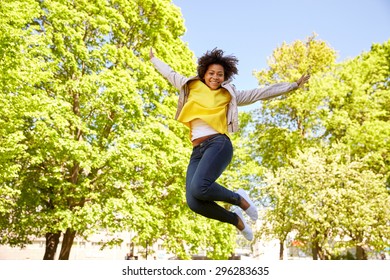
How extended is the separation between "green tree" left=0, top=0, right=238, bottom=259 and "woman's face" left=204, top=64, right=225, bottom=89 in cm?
886

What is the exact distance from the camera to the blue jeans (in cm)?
366

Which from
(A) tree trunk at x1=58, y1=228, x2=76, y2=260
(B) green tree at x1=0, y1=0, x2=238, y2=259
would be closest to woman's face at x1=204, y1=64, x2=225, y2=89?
A: (B) green tree at x1=0, y1=0, x2=238, y2=259

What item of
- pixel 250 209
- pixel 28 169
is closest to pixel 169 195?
pixel 28 169

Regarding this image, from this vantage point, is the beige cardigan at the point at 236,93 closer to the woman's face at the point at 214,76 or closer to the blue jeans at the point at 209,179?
the woman's face at the point at 214,76

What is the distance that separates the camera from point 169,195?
1547 centimetres

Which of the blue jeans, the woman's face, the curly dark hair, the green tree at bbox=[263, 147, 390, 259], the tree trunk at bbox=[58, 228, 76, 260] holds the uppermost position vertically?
the green tree at bbox=[263, 147, 390, 259]

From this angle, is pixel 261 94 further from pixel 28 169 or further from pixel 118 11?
pixel 118 11

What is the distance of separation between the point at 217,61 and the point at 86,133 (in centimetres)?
1066

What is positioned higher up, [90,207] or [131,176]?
[131,176]

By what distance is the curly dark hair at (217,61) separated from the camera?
14.5 feet

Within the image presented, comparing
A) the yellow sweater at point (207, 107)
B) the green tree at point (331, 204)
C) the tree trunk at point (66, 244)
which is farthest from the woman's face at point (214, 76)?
the green tree at point (331, 204)

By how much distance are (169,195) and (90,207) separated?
3.43 meters

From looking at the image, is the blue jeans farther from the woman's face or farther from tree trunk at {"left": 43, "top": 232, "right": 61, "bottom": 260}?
tree trunk at {"left": 43, "top": 232, "right": 61, "bottom": 260}

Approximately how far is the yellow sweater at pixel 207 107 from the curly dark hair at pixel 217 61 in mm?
222
